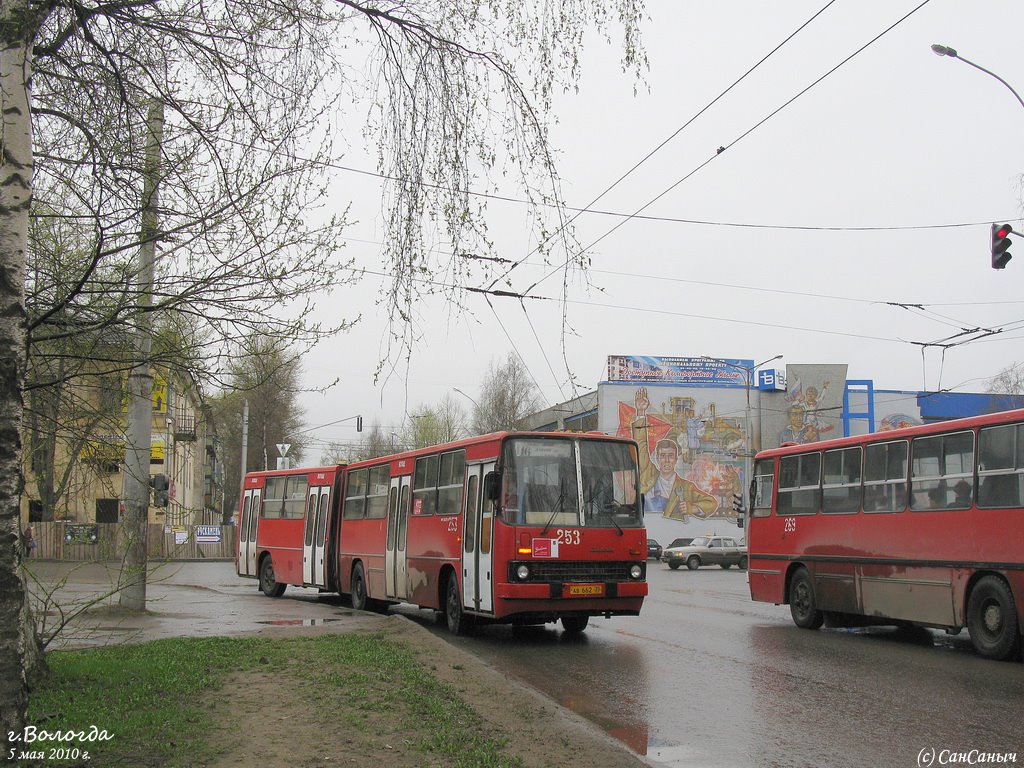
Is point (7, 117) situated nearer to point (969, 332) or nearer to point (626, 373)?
point (969, 332)

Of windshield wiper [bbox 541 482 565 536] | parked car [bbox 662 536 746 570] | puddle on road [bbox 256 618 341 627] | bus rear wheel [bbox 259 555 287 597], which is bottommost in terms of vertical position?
parked car [bbox 662 536 746 570]

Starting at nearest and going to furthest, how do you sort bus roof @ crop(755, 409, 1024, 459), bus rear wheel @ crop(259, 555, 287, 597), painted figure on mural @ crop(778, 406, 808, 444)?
bus roof @ crop(755, 409, 1024, 459) → bus rear wheel @ crop(259, 555, 287, 597) → painted figure on mural @ crop(778, 406, 808, 444)

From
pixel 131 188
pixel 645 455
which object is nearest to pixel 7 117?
pixel 131 188

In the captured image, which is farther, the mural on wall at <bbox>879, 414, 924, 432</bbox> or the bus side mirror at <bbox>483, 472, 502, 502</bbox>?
the mural on wall at <bbox>879, 414, 924, 432</bbox>

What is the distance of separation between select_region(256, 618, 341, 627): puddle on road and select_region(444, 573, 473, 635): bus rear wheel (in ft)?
6.82

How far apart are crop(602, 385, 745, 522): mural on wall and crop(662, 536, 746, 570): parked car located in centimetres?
1571

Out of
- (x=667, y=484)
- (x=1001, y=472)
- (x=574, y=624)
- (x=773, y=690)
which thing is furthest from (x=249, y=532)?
(x=667, y=484)

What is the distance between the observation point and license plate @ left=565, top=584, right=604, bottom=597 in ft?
45.1

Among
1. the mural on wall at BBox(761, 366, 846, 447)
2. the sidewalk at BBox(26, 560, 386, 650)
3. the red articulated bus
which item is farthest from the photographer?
the mural on wall at BBox(761, 366, 846, 447)

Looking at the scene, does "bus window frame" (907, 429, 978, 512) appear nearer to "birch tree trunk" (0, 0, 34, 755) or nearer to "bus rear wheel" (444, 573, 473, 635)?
"bus rear wheel" (444, 573, 473, 635)

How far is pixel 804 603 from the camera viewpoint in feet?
54.2

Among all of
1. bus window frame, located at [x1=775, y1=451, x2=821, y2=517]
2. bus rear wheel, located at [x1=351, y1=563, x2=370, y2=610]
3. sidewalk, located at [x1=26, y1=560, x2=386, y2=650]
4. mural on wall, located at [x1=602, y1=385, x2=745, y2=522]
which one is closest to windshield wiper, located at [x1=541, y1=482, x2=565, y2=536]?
sidewalk, located at [x1=26, y1=560, x2=386, y2=650]

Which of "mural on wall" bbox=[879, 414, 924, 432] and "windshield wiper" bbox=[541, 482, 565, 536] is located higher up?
"mural on wall" bbox=[879, 414, 924, 432]

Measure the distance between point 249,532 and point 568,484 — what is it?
15001 mm
